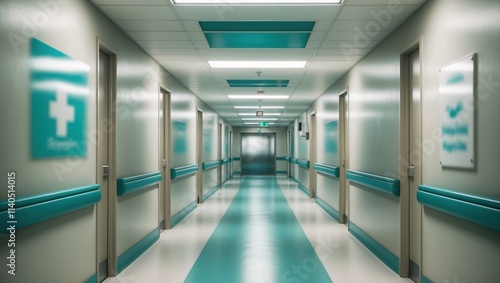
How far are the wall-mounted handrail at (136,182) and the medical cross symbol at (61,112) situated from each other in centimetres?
134

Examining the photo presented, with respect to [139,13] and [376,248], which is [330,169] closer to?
[376,248]

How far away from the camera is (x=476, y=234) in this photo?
2.86 m

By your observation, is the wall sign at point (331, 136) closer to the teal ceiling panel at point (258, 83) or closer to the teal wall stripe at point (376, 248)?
the teal ceiling panel at point (258, 83)

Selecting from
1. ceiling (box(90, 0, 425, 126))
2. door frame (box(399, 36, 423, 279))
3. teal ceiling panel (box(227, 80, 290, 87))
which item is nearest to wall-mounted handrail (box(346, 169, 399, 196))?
door frame (box(399, 36, 423, 279))

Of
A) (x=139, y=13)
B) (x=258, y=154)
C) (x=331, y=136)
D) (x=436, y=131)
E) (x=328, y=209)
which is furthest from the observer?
(x=258, y=154)

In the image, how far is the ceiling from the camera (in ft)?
12.6

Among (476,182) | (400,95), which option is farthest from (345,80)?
(476,182)

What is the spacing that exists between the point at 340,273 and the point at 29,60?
11.7 ft

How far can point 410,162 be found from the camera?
425 cm

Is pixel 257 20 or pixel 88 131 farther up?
pixel 257 20

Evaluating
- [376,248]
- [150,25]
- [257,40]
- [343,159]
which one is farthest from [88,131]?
[343,159]

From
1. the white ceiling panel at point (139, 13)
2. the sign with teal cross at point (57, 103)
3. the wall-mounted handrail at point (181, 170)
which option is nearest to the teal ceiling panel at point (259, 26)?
the white ceiling panel at point (139, 13)

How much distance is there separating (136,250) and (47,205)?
248 centimetres

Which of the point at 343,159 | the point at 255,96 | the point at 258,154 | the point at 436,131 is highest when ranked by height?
the point at 255,96
